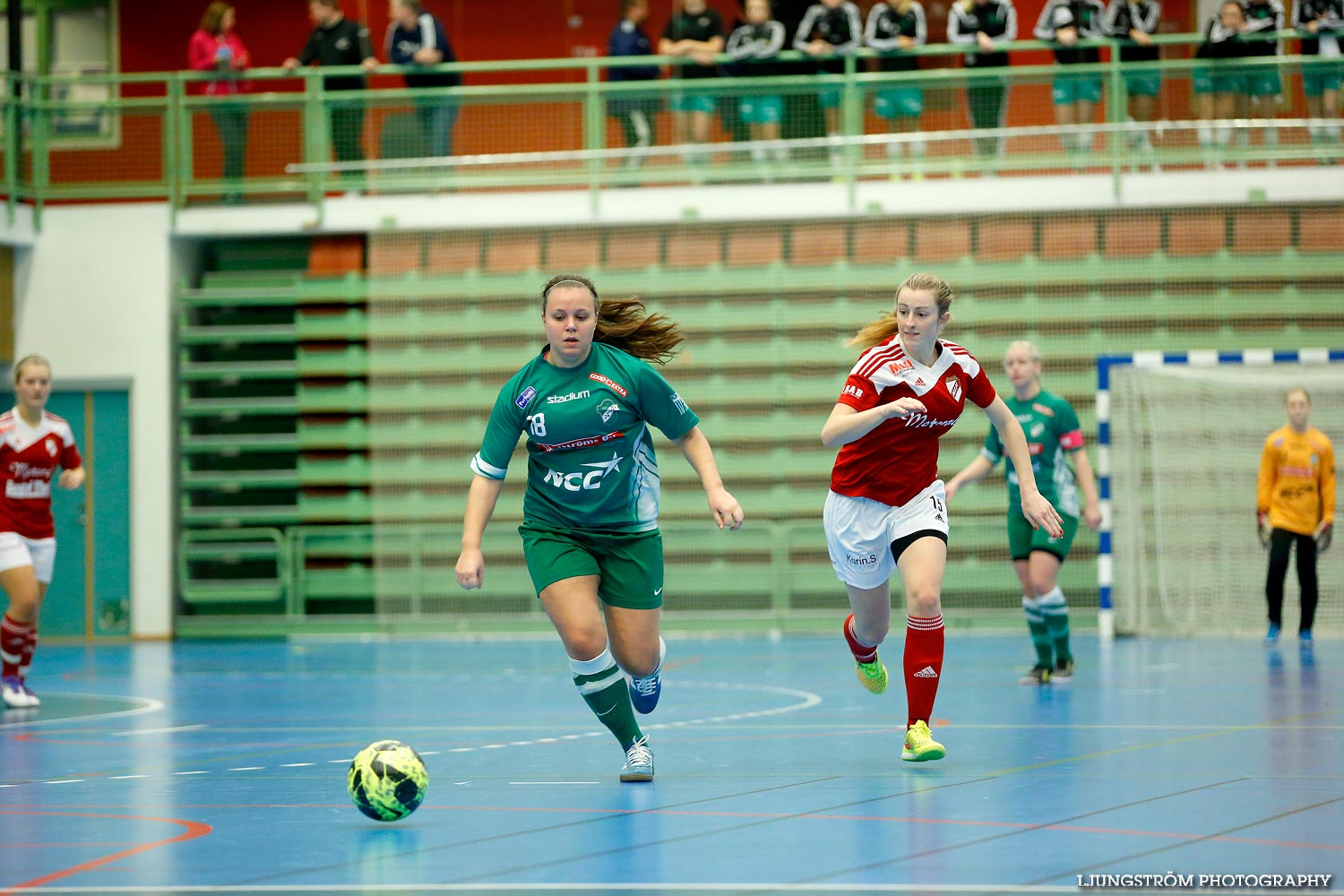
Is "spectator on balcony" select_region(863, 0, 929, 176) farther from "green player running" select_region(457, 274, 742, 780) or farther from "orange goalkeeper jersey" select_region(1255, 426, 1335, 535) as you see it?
"green player running" select_region(457, 274, 742, 780)

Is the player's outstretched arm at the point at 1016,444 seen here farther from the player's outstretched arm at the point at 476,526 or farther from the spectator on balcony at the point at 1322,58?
the spectator on balcony at the point at 1322,58

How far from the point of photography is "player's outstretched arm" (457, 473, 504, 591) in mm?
6637

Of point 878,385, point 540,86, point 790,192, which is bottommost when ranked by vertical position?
point 878,385

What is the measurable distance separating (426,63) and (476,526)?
12287 mm

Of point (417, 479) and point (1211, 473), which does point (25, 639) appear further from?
point (1211, 473)

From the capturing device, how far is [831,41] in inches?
695

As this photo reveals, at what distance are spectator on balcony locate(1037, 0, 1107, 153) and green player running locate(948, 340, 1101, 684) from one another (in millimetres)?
6320

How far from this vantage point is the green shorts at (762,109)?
57.6ft

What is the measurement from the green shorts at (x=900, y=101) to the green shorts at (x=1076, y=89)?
4.48ft

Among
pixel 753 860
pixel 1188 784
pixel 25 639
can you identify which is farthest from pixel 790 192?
pixel 753 860

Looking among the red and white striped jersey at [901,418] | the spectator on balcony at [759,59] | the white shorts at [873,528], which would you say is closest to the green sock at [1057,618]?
the white shorts at [873,528]

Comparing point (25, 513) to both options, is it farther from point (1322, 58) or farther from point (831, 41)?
point (1322, 58)

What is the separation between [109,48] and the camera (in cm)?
2191

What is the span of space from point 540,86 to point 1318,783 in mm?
12936
